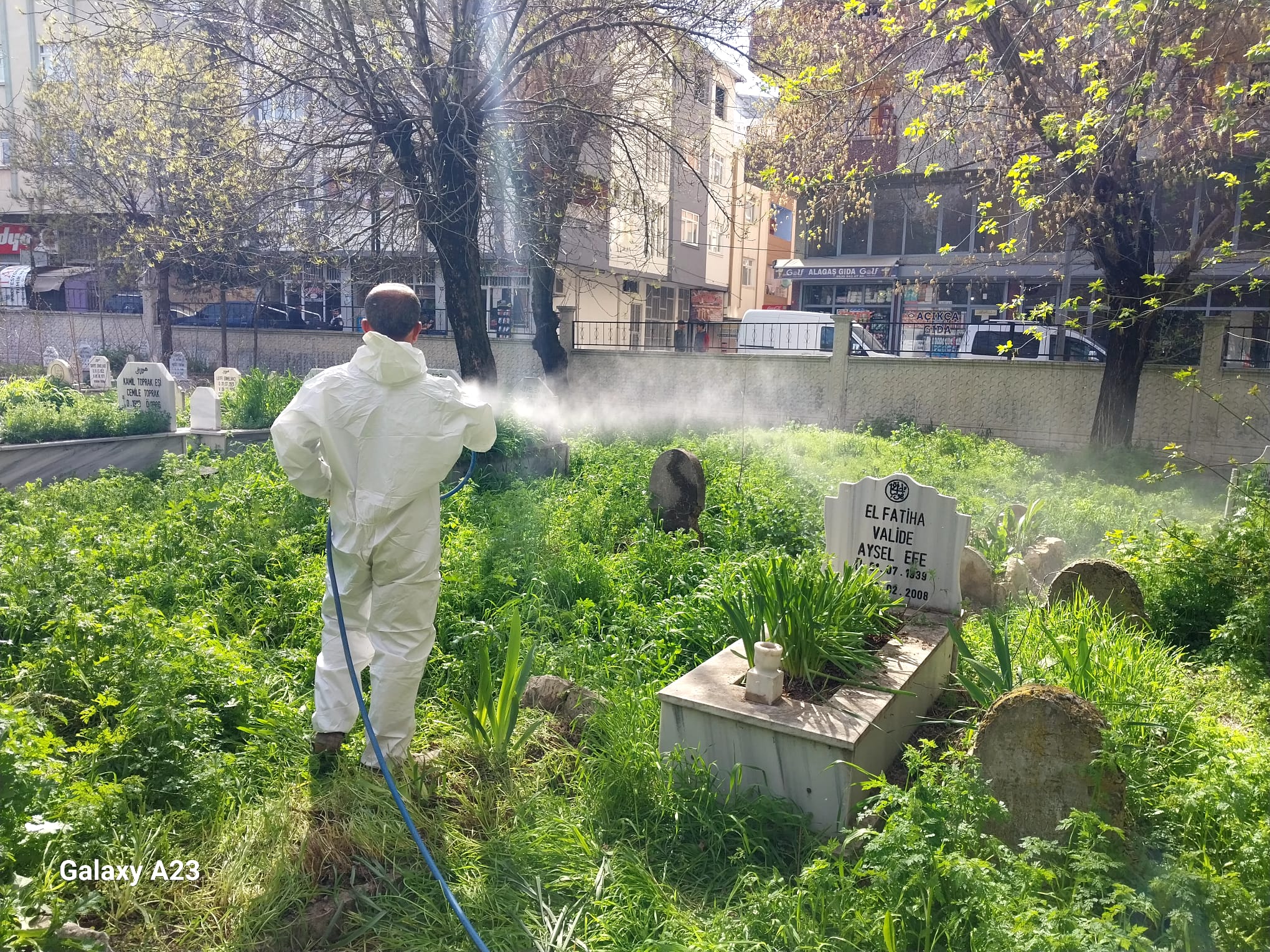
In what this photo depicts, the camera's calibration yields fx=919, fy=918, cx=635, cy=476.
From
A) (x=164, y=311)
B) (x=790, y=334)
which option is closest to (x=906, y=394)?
(x=790, y=334)

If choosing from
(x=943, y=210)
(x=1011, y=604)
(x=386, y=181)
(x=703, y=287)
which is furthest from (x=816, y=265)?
(x=1011, y=604)

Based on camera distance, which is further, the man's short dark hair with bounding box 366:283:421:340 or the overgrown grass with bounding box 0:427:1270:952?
the man's short dark hair with bounding box 366:283:421:340

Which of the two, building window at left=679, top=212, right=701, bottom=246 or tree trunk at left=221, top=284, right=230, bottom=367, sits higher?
building window at left=679, top=212, right=701, bottom=246

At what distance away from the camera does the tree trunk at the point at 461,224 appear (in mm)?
10258

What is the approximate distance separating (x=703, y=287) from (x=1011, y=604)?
3201 cm

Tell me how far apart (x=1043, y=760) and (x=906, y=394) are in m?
15.8

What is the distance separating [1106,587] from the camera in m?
5.55

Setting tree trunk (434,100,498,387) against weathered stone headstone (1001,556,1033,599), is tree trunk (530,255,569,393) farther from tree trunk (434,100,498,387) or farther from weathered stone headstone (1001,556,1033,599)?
weathered stone headstone (1001,556,1033,599)

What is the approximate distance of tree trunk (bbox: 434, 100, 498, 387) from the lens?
33.7ft

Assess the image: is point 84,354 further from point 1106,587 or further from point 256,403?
point 1106,587

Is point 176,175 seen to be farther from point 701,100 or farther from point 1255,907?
point 1255,907

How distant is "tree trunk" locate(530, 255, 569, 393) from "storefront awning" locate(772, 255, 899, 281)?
13.1 meters

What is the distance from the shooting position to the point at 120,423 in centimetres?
1147

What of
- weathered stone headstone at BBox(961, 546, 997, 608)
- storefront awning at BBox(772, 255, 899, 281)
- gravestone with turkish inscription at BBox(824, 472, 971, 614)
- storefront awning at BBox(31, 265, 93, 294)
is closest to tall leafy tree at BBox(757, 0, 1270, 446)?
weathered stone headstone at BBox(961, 546, 997, 608)
